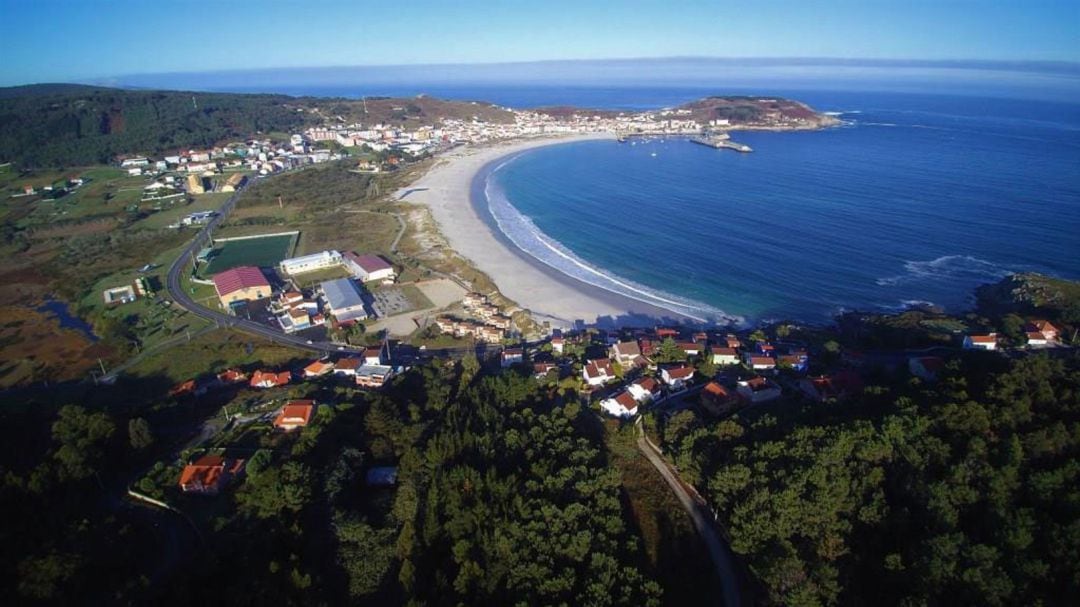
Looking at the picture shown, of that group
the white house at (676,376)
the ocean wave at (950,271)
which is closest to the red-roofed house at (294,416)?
the white house at (676,376)

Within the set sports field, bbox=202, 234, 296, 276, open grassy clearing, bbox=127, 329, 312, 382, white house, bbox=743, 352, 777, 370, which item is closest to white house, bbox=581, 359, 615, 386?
white house, bbox=743, 352, 777, 370

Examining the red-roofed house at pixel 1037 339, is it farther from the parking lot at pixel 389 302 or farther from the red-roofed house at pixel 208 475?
the red-roofed house at pixel 208 475

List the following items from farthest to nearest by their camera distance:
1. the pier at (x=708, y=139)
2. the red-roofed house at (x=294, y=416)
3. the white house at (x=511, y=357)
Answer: the pier at (x=708, y=139), the white house at (x=511, y=357), the red-roofed house at (x=294, y=416)

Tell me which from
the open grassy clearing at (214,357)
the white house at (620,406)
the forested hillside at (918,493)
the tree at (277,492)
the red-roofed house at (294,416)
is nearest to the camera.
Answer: the forested hillside at (918,493)

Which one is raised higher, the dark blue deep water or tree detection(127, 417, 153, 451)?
the dark blue deep water

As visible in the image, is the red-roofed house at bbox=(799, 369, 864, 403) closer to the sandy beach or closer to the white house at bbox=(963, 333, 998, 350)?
the white house at bbox=(963, 333, 998, 350)
